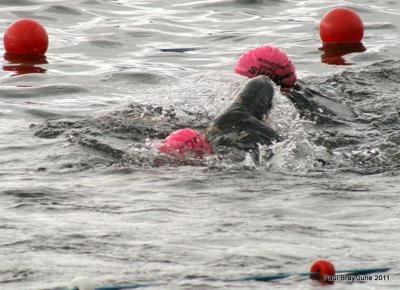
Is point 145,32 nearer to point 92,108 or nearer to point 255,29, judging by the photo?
point 255,29

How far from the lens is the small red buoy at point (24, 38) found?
531 inches

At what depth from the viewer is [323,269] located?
19.2 ft

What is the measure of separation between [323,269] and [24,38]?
8482 mm

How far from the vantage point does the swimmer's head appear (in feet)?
29.6

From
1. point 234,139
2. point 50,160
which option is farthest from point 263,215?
point 50,160

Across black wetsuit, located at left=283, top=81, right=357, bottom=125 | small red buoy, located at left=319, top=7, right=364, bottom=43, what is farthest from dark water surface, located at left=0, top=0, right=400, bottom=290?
small red buoy, located at left=319, top=7, right=364, bottom=43

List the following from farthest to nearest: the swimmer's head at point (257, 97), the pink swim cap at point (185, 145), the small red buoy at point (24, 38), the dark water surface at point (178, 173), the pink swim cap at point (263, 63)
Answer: the small red buoy at point (24, 38) < the pink swim cap at point (263, 63) < the swimmer's head at point (257, 97) < the pink swim cap at point (185, 145) < the dark water surface at point (178, 173)

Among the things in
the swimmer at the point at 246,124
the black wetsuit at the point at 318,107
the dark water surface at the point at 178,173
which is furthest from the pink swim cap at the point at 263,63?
the swimmer at the point at 246,124

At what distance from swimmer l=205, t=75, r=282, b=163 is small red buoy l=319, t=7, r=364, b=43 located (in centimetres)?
536

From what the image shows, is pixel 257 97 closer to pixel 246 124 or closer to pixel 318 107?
pixel 246 124

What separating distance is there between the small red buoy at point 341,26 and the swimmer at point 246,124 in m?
5.36

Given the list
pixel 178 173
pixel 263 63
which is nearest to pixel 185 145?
pixel 178 173

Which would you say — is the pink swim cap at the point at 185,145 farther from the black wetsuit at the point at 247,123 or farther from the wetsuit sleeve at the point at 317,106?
the wetsuit sleeve at the point at 317,106

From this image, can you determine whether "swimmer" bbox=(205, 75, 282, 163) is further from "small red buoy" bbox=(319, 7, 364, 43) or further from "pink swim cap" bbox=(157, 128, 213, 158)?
"small red buoy" bbox=(319, 7, 364, 43)
